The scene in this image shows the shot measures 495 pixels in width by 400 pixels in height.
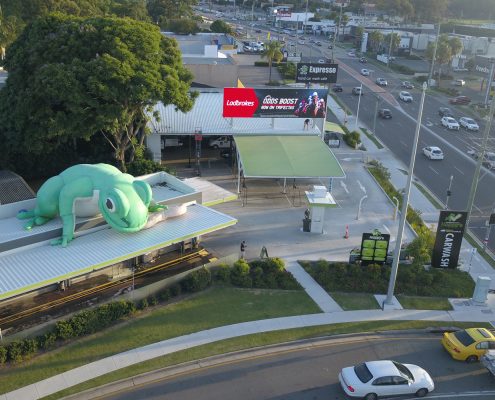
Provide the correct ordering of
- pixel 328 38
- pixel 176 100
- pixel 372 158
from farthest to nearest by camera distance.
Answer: pixel 328 38, pixel 372 158, pixel 176 100

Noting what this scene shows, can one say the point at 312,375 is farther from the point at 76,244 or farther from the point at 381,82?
the point at 381,82

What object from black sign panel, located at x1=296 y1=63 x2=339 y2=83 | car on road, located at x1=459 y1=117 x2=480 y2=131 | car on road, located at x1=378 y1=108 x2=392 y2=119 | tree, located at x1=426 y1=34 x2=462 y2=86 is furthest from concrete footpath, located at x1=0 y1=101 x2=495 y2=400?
tree, located at x1=426 y1=34 x2=462 y2=86

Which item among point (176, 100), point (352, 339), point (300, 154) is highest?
point (176, 100)

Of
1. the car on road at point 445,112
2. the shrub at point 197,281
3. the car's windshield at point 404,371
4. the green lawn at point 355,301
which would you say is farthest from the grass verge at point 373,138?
the car's windshield at point 404,371

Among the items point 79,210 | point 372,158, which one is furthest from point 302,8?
point 79,210

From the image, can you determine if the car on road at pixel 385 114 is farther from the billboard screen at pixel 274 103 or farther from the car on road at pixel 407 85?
the billboard screen at pixel 274 103

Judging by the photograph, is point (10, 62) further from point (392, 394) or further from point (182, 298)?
point (392, 394)
